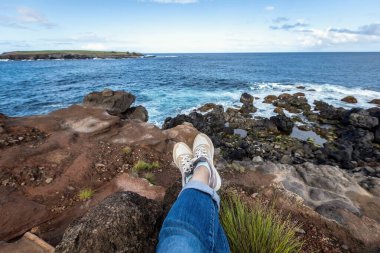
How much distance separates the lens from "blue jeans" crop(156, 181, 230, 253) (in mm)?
1994

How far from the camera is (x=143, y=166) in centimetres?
736

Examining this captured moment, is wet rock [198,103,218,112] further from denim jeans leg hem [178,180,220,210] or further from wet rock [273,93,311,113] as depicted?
denim jeans leg hem [178,180,220,210]

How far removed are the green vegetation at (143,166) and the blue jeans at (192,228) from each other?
4707 millimetres

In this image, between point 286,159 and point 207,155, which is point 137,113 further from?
point 207,155

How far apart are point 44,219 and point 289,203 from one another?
16.8 feet

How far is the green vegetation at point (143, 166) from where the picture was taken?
7.21 metres

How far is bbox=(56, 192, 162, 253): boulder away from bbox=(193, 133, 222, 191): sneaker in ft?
2.84

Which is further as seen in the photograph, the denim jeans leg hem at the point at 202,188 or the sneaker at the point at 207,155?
the sneaker at the point at 207,155

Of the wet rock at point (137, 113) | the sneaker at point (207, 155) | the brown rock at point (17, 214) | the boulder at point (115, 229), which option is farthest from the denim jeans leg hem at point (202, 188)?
the wet rock at point (137, 113)

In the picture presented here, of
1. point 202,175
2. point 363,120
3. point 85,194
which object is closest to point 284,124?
point 363,120

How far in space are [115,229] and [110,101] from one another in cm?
1697

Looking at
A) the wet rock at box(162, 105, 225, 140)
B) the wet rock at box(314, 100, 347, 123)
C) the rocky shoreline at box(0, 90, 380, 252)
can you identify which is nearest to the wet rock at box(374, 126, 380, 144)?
the wet rock at box(314, 100, 347, 123)

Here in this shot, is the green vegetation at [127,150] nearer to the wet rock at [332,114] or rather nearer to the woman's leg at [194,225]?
the woman's leg at [194,225]

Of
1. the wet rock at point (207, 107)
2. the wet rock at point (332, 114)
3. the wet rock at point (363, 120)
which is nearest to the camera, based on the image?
the wet rock at point (363, 120)
